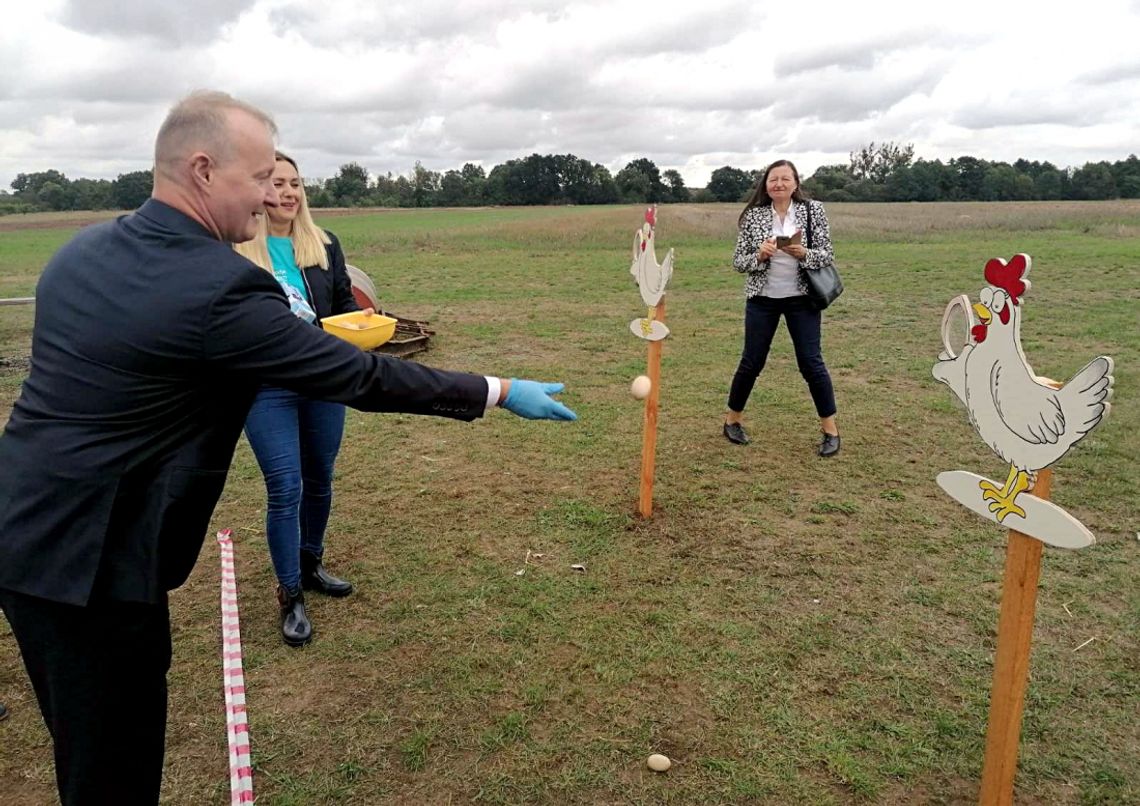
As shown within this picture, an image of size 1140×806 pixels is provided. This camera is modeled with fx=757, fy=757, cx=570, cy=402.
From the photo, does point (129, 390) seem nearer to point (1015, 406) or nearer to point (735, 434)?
point (1015, 406)

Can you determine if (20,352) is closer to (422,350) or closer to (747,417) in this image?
(422,350)

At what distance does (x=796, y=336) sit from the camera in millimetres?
5457

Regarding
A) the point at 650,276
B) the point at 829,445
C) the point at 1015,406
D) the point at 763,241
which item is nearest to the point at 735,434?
the point at 829,445

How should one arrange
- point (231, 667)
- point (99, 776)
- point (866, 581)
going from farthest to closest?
point (866, 581), point (231, 667), point (99, 776)

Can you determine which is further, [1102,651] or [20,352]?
[20,352]

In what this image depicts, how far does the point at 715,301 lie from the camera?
12688 millimetres

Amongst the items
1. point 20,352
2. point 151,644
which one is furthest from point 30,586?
point 20,352

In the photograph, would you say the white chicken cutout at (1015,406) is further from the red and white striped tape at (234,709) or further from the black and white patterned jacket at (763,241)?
the black and white patterned jacket at (763,241)

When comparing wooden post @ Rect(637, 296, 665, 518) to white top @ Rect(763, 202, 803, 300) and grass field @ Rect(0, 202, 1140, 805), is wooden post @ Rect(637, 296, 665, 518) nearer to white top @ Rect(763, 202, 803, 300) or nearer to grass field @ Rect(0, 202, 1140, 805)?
grass field @ Rect(0, 202, 1140, 805)

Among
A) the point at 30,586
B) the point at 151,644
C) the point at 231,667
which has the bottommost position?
the point at 231,667

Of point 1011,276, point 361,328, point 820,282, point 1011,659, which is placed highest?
point 1011,276

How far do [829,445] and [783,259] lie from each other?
4.86 ft

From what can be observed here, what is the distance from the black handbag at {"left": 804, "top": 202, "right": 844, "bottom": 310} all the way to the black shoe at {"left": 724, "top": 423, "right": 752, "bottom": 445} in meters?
1.24

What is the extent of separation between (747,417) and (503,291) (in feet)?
27.1
